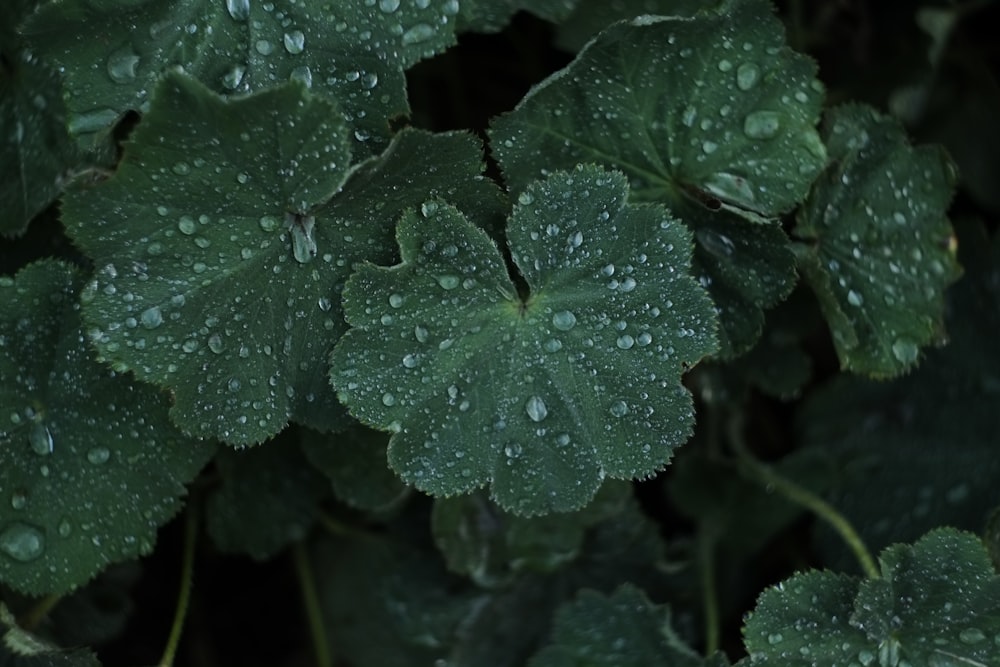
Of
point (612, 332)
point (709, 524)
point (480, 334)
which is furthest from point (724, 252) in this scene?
point (709, 524)

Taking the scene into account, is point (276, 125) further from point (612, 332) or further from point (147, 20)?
point (612, 332)

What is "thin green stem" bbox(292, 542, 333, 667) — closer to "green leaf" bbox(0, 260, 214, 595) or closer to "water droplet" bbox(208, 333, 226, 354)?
"green leaf" bbox(0, 260, 214, 595)

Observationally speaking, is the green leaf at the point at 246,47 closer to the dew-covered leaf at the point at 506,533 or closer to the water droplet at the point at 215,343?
the water droplet at the point at 215,343

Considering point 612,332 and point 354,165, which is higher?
point 354,165

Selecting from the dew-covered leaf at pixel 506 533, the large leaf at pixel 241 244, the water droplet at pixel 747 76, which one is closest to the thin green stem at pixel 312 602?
the dew-covered leaf at pixel 506 533

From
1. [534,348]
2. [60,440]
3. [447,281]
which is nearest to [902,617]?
[534,348]

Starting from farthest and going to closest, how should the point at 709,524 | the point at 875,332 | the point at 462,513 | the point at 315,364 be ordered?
the point at 709,524 → the point at 462,513 → the point at 875,332 → the point at 315,364

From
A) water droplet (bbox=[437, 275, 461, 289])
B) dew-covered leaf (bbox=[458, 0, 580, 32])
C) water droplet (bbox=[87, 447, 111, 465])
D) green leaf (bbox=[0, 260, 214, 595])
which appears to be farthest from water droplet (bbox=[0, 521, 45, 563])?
dew-covered leaf (bbox=[458, 0, 580, 32])
